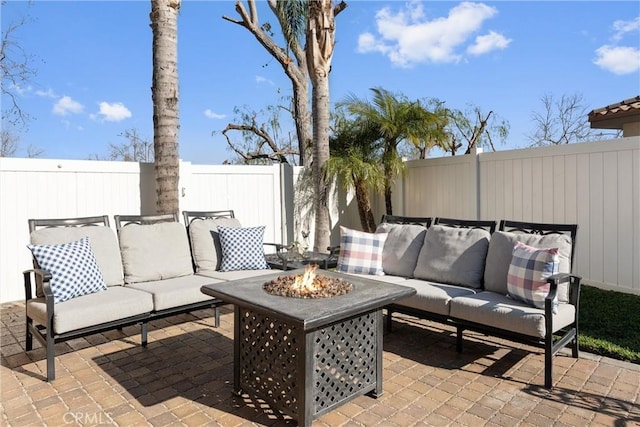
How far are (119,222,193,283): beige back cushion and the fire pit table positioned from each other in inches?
60.7

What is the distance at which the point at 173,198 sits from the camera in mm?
5438

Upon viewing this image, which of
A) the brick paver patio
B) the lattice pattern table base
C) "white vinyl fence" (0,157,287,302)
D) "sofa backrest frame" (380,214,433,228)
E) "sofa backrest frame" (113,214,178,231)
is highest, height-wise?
"white vinyl fence" (0,157,287,302)

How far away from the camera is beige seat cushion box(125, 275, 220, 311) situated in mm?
3531

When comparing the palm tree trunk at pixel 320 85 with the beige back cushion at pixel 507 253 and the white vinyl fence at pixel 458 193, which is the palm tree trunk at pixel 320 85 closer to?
the white vinyl fence at pixel 458 193

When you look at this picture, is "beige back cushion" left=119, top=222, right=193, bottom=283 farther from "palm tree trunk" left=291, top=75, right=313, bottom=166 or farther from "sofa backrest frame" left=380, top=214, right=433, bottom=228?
"palm tree trunk" left=291, top=75, right=313, bottom=166

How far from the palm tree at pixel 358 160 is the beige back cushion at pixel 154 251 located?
9.47 feet

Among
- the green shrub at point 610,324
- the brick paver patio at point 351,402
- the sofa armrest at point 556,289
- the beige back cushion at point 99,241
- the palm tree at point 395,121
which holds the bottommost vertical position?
the brick paver patio at point 351,402

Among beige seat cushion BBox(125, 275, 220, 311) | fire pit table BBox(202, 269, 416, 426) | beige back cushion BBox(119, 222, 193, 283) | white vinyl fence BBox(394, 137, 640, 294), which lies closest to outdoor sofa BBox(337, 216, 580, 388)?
fire pit table BBox(202, 269, 416, 426)

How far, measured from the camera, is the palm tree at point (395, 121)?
6875 millimetres

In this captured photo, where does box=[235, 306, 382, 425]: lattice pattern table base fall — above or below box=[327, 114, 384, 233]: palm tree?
below

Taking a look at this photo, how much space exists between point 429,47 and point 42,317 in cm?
940

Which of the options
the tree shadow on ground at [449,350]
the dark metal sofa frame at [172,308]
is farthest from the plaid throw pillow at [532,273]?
the dark metal sofa frame at [172,308]

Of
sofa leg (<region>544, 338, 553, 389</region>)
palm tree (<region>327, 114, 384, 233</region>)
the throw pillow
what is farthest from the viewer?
palm tree (<region>327, 114, 384, 233</region>)

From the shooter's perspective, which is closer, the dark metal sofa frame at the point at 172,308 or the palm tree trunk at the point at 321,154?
the dark metal sofa frame at the point at 172,308
